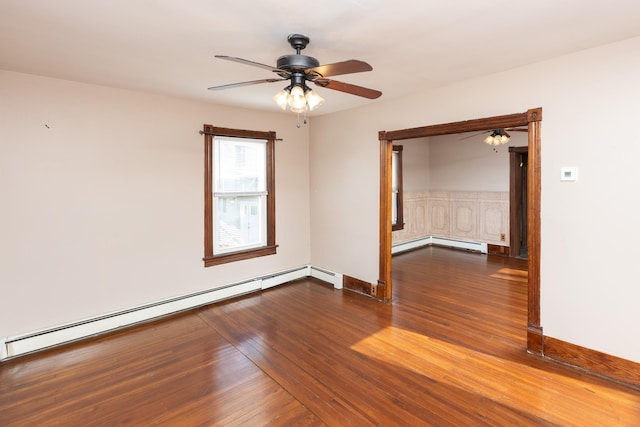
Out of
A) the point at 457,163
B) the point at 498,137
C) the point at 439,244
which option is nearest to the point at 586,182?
the point at 498,137

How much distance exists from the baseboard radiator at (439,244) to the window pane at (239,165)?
3.39m

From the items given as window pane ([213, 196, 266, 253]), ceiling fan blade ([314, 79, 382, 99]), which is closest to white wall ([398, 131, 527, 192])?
window pane ([213, 196, 266, 253])

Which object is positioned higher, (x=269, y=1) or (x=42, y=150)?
(x=269, y=1)

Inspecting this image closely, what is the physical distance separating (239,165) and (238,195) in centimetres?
41

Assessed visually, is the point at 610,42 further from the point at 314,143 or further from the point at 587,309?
the point at 314,143

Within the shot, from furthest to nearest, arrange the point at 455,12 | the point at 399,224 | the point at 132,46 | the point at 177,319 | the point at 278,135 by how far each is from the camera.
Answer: the point at 399,224 → the point at 278,135 → the point at 177,319 → the point at 132,46 → the point at 455,12

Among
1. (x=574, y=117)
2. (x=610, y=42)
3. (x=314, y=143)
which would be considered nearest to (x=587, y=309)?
(x=574, y=117)

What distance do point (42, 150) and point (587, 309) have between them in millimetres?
4993

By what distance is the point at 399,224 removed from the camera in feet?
24.2

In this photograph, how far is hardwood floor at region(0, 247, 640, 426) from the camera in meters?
2.31

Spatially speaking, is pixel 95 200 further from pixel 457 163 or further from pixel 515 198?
pixel 515 198

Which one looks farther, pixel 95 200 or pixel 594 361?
pixel 95 200

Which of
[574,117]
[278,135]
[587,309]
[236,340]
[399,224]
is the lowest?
[236,340]

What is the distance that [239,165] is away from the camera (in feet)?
15.5
